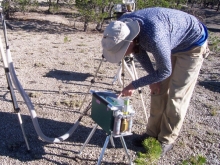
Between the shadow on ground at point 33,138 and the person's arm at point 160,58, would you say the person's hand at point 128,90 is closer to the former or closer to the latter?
the person's arm at point 160,58

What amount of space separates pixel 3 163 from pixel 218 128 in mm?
2680

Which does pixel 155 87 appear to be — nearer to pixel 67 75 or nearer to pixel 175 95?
pixel 175 95

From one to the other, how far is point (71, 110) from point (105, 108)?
166 cm

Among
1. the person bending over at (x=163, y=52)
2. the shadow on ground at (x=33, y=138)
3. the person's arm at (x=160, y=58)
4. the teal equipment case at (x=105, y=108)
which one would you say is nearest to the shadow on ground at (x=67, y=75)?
the shadow on ground at (x=33, y=138)

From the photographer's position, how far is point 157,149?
9.23ft

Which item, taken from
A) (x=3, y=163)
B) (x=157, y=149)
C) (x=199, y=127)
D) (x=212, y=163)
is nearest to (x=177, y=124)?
(x=157, y=149)

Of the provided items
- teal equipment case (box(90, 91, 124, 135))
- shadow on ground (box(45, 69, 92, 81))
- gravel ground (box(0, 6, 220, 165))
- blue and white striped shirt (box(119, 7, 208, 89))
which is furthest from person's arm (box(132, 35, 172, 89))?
shadow on ground (box(45, 69, 92, 81))

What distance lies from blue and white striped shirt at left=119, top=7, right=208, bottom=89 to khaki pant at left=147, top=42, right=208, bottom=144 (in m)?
0.13

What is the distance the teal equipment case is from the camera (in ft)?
7.76

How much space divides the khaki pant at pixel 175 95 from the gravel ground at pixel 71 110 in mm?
304

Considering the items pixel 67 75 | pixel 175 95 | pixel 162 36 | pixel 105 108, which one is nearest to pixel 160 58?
pixel 162 36

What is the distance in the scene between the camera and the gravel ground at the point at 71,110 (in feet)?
9.95

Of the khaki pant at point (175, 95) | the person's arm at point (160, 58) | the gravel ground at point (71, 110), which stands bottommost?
the gravel ground at point (71, 110)

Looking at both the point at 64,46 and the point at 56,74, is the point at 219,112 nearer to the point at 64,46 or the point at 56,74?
the point at 56,74
